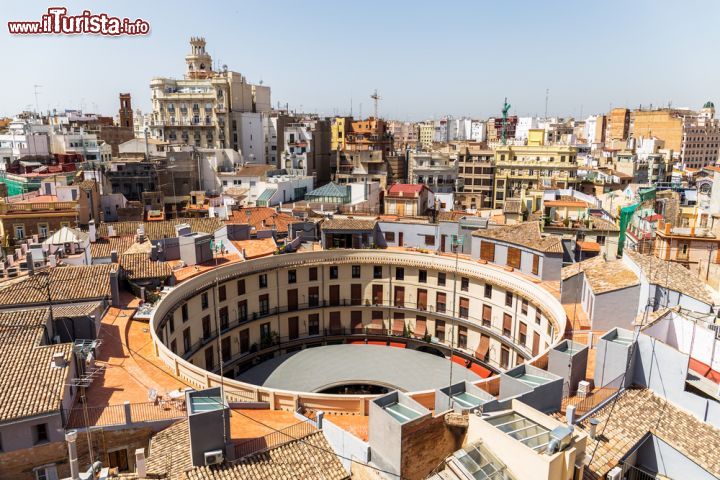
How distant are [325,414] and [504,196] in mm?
67302

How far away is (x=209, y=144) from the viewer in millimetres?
90688

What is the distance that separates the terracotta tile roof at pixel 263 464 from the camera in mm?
19188

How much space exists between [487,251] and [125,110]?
3582 inches

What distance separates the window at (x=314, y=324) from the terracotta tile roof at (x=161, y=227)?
12625mm

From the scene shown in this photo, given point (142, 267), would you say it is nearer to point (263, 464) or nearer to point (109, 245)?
point (109, 245)

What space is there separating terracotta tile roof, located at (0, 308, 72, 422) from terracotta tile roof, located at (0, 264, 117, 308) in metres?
4.75

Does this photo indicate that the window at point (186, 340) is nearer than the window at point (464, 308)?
Yes

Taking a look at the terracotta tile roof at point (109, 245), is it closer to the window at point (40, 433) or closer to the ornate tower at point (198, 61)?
the window at point (40, 433)

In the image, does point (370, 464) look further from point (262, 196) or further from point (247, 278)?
point (262, 196)

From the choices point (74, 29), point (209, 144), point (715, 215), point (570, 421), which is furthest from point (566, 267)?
point (209, 144)

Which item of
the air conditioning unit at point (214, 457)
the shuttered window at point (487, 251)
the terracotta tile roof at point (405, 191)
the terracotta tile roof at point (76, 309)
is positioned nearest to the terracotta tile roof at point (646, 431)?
the air conditioning unit at point (214, 457)

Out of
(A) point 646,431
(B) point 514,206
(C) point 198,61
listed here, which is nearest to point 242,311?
(B) point 514,206

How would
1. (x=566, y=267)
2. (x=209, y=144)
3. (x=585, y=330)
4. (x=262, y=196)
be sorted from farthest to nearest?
(x=209, y=144), (x=262, y=196), (x=566, y=267), (x=585, y=330)

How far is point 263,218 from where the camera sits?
54.8 metres
